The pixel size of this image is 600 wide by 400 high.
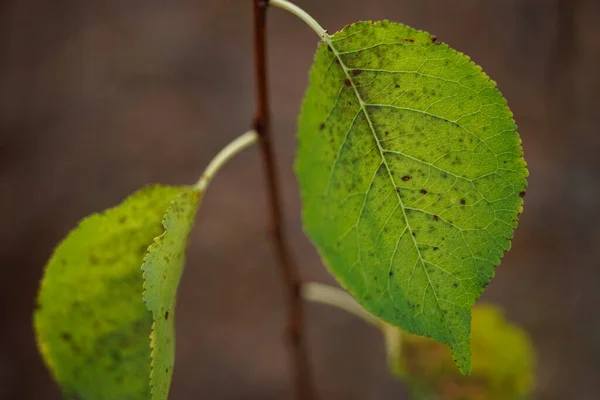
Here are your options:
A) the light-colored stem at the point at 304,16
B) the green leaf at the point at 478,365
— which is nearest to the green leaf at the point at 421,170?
the light-colored stem at the point at 304,16

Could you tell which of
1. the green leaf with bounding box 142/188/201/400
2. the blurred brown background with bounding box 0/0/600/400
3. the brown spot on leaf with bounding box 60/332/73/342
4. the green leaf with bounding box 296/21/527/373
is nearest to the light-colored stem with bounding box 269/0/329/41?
the green leaf with bounding box 296/21/527/373

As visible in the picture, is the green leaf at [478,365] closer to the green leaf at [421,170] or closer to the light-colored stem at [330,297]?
the light-colored stem at [330,297]

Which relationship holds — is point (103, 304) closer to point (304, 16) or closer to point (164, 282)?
point (164, 282)

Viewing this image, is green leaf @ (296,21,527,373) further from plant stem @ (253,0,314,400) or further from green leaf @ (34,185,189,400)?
green leaf @ (34,185,189,400)

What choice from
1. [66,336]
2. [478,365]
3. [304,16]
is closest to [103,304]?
[66,336]

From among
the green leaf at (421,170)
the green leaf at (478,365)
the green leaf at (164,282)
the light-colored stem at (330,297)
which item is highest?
the green leaf at (421,170)

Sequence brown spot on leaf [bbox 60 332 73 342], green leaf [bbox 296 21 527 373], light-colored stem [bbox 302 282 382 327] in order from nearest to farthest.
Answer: green leaf [bbox 296 21 527 373], brown spot on leaf [bbox 60 332 73 342], light-colored stem [bbox 302 282 382 327]

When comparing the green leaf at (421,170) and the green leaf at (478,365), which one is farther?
the green leaf at (478,365)
